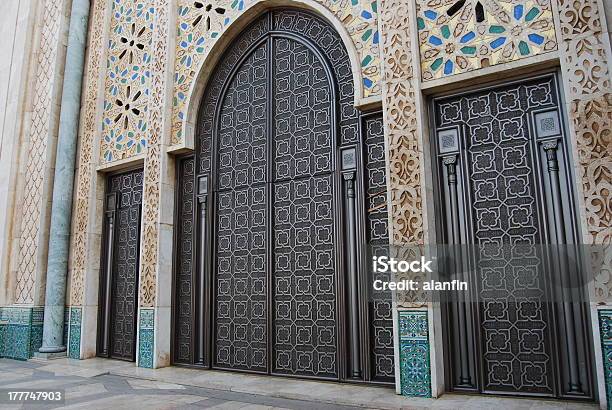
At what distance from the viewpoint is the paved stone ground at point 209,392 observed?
291 cm

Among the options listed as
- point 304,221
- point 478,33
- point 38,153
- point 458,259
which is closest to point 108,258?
point 38,153

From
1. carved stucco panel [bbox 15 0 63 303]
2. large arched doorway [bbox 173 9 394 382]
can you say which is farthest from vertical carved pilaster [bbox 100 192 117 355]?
large arched doorway [bbox 173 9 394 382]

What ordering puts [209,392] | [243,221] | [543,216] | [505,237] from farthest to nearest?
[243,221], [209,392], [505,237], [543,216]

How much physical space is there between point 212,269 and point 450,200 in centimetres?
236

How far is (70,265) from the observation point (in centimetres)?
557

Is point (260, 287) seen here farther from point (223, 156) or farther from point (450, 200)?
point (450, 200)

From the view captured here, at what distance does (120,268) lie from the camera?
5305mm

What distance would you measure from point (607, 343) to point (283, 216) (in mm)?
2539

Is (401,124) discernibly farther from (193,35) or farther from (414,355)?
(193,35)

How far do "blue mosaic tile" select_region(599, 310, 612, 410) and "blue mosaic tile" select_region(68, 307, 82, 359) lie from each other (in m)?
4.95

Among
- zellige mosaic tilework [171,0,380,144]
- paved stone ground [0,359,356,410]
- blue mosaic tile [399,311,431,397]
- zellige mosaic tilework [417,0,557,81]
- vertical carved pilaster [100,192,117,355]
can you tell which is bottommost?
paved stone ground [0,359,356,410]

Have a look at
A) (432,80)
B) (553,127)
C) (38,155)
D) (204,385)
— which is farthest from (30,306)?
(553,127)

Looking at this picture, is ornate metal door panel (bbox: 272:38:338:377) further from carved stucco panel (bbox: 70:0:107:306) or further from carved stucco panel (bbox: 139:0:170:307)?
carved stucco panel (bbox: 70:0:107:306)

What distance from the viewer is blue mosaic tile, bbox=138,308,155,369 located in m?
4.55
